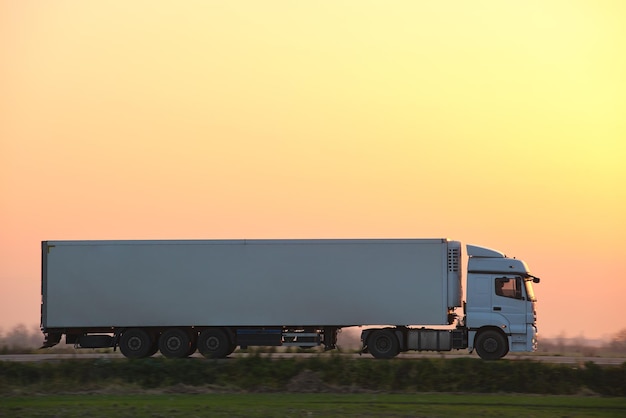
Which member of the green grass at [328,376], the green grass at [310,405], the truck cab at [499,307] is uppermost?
the truck cab at [499,307]

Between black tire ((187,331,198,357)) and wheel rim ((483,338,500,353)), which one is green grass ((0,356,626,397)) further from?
black tire ((187,331,198,357))

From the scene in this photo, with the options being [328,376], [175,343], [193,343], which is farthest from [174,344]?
[328,376]

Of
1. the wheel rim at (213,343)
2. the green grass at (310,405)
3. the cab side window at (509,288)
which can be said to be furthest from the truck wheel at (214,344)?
the cab side window at (509,288)

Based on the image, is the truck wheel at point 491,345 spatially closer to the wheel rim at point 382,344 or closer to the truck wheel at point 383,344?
the truck wheel at point 383,344

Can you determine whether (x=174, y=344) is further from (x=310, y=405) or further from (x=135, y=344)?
(x=310, y=405)

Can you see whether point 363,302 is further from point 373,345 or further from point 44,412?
point 44,412

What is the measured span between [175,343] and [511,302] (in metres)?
11.7

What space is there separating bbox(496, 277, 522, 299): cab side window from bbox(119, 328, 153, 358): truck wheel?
12267mm

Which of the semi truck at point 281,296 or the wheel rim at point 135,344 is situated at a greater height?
the semi truck at point 281,296

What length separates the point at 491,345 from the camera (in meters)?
39.3

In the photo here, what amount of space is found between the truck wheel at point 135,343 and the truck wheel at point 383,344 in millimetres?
7761

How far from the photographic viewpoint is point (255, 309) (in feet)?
133

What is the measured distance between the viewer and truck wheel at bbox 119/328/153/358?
4075 cm

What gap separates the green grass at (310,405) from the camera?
96.3ft
